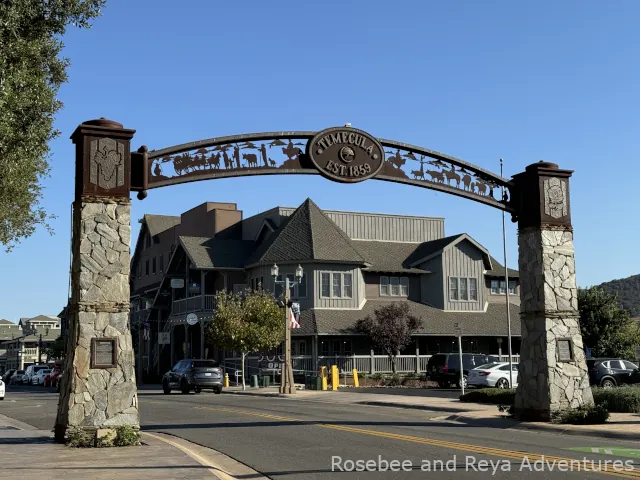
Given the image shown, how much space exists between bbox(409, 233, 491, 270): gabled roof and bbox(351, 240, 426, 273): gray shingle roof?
0.47 meters

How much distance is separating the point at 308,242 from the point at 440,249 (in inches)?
329

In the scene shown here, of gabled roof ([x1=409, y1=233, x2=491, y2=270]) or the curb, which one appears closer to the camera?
the curb

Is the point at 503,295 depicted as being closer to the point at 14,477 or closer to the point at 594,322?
the point at 594,322

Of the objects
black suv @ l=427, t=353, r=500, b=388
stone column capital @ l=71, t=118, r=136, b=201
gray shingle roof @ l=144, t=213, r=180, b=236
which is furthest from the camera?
gray shingle roof @ l=144, t=213, r=180, b=236

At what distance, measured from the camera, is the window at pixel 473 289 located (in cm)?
4844

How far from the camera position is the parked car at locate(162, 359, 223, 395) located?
35.3 m

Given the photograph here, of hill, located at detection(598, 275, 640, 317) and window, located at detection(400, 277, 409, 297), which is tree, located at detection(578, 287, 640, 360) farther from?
hill, located at detection(598, 275, 640, 317)

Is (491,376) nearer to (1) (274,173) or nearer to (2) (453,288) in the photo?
(2) (453,288)

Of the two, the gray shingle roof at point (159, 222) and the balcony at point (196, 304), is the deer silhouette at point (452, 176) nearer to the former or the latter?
the balcony at point (196, 304)

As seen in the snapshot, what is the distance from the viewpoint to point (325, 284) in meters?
44.6

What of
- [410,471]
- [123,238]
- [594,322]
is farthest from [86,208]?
[594,322]

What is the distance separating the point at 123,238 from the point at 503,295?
39839 millimetres

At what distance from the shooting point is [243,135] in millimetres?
15828

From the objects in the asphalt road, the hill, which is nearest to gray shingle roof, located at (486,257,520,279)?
the asphalt road
